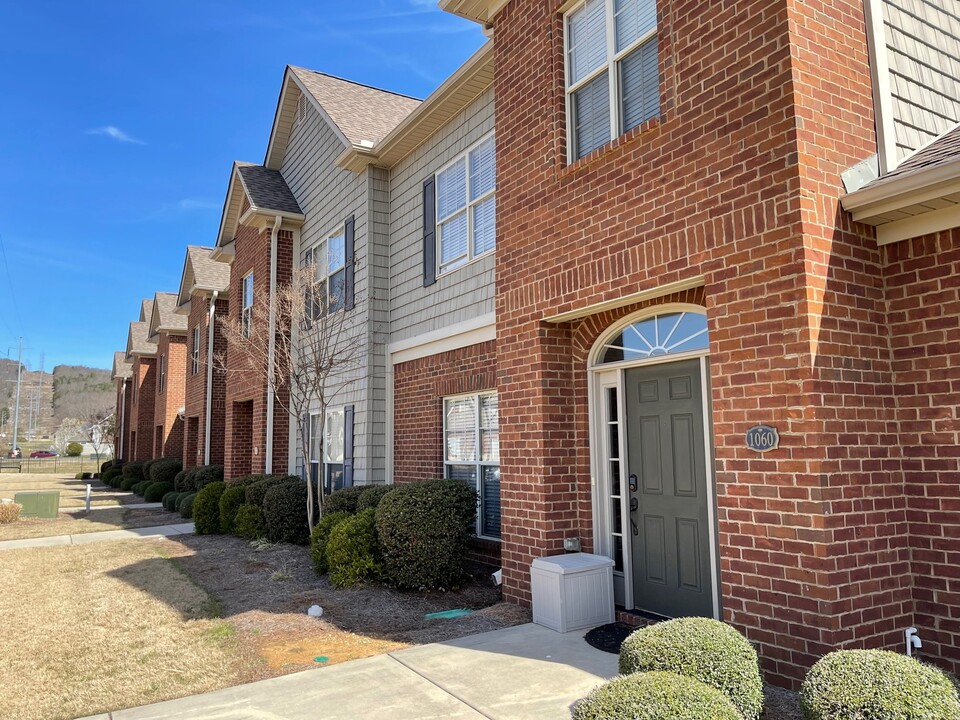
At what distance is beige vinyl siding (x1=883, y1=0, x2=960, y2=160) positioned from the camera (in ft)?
18.3

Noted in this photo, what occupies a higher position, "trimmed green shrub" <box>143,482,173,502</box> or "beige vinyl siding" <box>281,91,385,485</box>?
"beige vinyl siding" <box>281,91,385,485</box>

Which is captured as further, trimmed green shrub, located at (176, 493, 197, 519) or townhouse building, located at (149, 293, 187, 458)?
townhouse building, located at (149, 293, 187, 458)

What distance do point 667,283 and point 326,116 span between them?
10.1 m

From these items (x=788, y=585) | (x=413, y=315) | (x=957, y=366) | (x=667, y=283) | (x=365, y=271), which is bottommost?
(x=788, y=585)

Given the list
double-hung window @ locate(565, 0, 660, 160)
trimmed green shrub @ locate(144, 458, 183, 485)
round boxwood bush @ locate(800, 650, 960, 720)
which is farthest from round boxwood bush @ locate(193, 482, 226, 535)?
round boxwood bush @ locate(800, 650, 960, 720)

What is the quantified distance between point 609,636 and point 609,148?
4.35 meters

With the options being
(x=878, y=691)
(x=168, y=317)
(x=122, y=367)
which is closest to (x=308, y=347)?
(x=878, y=691)

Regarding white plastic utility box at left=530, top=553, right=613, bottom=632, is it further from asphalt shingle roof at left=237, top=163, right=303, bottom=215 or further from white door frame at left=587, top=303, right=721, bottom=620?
asphalt shingle roof at left=237, top=163, right=303, bottom=215

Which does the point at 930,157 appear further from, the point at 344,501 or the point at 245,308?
the point at 245,308

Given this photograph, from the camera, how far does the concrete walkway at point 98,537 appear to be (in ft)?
46.7

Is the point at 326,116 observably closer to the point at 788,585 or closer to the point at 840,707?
the point at 788,585

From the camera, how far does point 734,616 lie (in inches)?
198

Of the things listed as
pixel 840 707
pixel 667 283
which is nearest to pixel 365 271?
pixel 667 283

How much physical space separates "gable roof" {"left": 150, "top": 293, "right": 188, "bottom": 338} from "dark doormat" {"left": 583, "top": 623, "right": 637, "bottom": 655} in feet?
90.9
